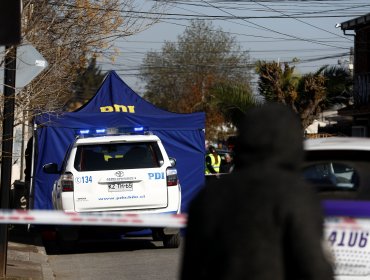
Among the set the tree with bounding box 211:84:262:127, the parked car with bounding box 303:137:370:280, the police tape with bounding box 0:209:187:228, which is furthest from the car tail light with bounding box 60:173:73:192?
the tree with bounding box 211:84:262:127

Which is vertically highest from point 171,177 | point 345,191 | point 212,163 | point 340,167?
point 340,167

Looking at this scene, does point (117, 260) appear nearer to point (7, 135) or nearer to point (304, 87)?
point (7, 135)

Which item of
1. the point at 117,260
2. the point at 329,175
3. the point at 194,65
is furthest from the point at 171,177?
the point at 194,65

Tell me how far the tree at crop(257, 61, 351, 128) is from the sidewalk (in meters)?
14.4

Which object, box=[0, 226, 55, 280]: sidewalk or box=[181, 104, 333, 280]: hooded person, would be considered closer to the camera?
box=[181, 104, 333, 280]: hooded person

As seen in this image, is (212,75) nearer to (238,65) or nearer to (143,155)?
(238,65)

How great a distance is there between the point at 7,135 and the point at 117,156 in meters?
3.30

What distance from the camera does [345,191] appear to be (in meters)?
6.52

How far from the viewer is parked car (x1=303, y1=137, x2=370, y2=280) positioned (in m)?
5.48

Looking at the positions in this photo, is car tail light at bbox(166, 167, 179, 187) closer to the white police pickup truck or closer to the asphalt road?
the white police pickup truck

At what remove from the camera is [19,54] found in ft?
32.8

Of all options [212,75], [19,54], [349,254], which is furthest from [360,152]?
[212,75]

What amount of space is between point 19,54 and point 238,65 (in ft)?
164

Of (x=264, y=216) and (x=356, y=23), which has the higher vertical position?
(x=356, y=23)
